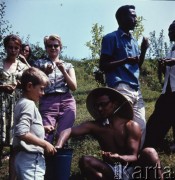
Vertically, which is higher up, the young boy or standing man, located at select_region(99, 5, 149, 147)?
standing man, located at select_region(99, 5, 149, 147)

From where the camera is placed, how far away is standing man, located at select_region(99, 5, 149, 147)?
15.0ft

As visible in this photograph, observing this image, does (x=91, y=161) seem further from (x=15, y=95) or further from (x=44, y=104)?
(x=15, y=95)

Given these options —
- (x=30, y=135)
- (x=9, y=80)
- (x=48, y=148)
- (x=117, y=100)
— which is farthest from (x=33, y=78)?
(x=9, y=80)

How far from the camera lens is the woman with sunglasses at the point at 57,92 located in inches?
185

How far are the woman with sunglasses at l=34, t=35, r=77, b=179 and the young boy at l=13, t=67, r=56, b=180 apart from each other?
111cm

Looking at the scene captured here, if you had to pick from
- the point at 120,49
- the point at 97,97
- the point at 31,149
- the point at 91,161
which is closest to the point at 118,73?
the point at 120,49

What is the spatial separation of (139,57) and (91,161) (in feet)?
4.80

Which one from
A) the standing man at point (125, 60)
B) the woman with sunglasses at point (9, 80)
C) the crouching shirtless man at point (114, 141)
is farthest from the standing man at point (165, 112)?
the woman with sunglasses at point (9, 80)

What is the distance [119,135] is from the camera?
13.2 feet

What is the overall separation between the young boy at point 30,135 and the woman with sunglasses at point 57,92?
111 cm

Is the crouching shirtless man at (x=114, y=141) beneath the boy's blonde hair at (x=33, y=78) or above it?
beneath

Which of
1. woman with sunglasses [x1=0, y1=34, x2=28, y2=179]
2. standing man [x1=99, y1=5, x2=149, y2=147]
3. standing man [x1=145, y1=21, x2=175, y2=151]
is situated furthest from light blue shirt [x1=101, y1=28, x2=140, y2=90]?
woman with sunglasses [x1=0, y1=34, x2=28, y2=179]

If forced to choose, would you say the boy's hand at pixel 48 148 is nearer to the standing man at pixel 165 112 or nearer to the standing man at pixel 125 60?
the standing man at pixel 125 60

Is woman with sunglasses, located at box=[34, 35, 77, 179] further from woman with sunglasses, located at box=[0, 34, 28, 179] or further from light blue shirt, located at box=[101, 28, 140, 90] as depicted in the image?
light blue shirt, located at box=[101, 28, 140, 90]
